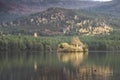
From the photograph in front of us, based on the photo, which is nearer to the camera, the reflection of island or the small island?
the reflection of island

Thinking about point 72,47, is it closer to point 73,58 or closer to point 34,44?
point 34,44

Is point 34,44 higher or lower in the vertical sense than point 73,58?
lower

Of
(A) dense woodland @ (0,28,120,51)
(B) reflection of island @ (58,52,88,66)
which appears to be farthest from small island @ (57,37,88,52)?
(B) reflection of island @ (58,52,88,66)

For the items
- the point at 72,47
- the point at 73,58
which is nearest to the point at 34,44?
the point at 72,47

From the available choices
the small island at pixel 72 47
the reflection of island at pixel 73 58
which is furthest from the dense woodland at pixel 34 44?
the reflection of island at pixel 73 58

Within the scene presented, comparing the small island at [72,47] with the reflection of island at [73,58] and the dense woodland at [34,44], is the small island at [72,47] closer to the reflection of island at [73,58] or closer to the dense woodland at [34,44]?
the dense woodland at [34,44]

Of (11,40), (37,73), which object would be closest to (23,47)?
(11,40)

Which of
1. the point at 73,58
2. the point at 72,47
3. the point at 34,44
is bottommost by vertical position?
the point at 72,47

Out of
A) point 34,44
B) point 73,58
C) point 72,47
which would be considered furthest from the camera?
point 72,47

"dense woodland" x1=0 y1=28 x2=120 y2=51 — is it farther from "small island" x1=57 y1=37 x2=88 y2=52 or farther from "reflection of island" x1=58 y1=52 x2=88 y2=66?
"reflection of island" x1=58 y1=52 x2=88 y2=66

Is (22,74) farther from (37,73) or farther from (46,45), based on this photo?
(46,45)

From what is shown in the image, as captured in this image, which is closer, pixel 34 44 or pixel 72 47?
pixel 34 44

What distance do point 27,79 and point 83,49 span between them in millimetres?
119057

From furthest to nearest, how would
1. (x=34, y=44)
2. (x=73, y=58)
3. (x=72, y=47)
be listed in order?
(x=72, y=47) < (x=34, y=44) < (x=73, y=58)
